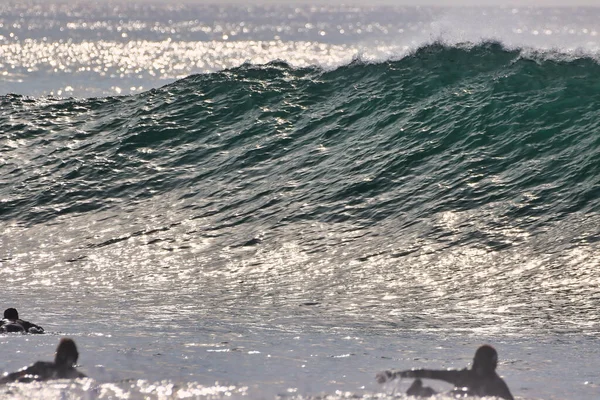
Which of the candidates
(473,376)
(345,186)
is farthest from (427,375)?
(345,186)

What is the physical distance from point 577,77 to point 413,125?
4464 millimetres

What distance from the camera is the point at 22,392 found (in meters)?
11.1

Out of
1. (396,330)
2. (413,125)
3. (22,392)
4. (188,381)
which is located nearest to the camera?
(22,392)

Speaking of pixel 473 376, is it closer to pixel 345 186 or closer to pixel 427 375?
pixel 427 375

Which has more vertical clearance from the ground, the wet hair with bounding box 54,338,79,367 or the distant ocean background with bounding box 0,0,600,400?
the distant ocean background with bounding box 0,0,600,400

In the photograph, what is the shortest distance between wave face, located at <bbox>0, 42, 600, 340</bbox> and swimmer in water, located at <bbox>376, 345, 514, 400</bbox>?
3.26 m

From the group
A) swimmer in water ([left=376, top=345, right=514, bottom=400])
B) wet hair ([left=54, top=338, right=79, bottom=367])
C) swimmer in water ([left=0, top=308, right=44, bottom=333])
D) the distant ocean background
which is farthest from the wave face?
wet hair ([left=54, top=338, right=79, bottom=367])

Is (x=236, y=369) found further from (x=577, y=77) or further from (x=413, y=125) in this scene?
(x=577, y=77)

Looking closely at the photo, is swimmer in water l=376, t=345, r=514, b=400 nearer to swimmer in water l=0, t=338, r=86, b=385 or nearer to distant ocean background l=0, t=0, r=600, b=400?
distant ocean background l=0, t=0, r=600, b=400

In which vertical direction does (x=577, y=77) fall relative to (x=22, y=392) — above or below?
above

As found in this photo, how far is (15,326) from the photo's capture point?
14031 millimetres

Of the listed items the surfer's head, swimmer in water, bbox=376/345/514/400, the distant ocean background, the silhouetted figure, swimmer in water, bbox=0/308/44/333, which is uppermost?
the distant ocean background

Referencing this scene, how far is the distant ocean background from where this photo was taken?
43.7 ft

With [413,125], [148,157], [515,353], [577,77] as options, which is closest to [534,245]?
[515,353]
